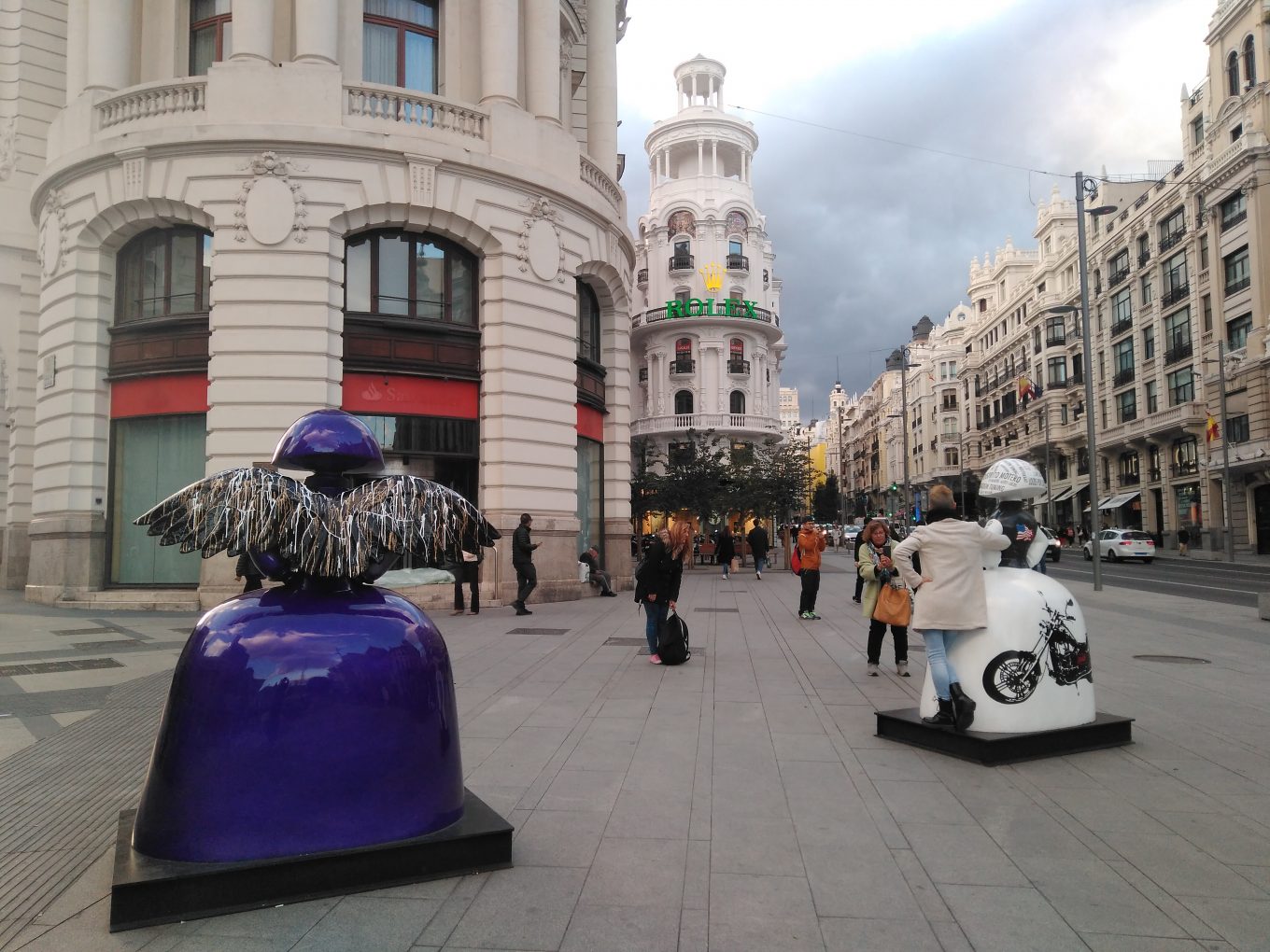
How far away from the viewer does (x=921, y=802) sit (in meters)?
4.98

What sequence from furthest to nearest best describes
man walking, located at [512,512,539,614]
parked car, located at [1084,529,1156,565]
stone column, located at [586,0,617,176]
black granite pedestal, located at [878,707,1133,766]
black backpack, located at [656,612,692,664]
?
parked car, located at [1084,529,1156,565], stone column, located at [586,0,617,176], man walking, located at [512,512,539,614], black backpack, located at [656,612,692,664], black granite pedestal, located at [878,707,1133,766]

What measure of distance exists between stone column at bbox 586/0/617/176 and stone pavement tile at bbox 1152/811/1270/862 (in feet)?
67.8

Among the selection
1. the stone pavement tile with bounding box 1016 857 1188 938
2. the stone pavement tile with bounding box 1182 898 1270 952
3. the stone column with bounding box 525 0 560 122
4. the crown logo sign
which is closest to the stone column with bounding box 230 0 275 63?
the stone column with bounding box 525 0 560 122

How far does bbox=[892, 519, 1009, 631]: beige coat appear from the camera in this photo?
19.3 feet

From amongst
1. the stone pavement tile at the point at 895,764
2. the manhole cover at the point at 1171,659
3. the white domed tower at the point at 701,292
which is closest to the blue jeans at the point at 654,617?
the stone pavement tile at the point at 895,764

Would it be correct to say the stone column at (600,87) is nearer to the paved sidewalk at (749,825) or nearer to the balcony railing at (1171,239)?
the paved sidewalk at (749,825)

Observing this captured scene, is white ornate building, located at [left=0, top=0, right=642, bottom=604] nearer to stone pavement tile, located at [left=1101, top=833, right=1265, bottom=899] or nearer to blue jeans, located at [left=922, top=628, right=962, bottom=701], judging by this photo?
blue jeans, located at [left=922, top=628, right=962, bottom=701]

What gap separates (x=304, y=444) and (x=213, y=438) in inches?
525

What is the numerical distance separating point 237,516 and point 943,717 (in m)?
4.83

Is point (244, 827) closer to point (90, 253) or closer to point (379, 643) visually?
point (379, 643)

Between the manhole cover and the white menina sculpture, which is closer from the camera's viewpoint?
the white menina sculpture

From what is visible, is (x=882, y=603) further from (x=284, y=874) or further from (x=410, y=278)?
(x=410, y=278)

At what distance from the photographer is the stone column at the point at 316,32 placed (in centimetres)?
1652

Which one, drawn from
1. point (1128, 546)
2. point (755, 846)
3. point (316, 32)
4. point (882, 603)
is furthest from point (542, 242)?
point (1128, 546)
